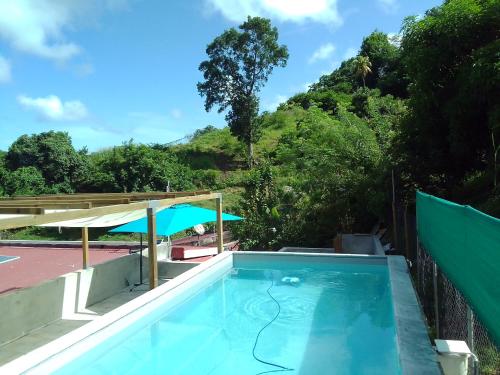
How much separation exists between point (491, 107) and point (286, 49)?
1243 inches

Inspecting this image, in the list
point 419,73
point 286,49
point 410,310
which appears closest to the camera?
point 410,310

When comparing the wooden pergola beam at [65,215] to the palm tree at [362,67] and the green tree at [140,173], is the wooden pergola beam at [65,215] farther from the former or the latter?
the palm tree at [362,67]

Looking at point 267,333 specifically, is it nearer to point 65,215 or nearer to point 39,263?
point 65,215

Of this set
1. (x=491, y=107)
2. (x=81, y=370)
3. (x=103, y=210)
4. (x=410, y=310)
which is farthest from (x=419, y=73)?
(x=81, y=370)

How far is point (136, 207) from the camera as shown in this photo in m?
8.37

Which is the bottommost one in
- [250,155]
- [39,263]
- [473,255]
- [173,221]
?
[39,263]

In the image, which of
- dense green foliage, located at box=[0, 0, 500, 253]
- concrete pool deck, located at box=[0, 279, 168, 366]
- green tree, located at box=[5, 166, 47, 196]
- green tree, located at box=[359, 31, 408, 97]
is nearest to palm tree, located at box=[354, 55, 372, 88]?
green tree, located at box=[359, 31, 408, 97]

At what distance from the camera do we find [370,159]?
1399 cm

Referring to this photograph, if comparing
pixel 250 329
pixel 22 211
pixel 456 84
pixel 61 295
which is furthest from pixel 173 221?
pixel 456 84

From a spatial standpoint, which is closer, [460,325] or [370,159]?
[460,325]

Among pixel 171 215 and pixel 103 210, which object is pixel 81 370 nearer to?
pixel 103 210

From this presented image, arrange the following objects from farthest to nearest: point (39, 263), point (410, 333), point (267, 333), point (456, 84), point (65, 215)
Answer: point (39, 263), point (456, 84), point (267, 333), point (65, 215), point (410, 333)

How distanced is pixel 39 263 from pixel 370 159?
12.0 metres

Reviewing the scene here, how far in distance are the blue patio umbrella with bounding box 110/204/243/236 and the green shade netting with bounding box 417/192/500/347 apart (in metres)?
7.18
